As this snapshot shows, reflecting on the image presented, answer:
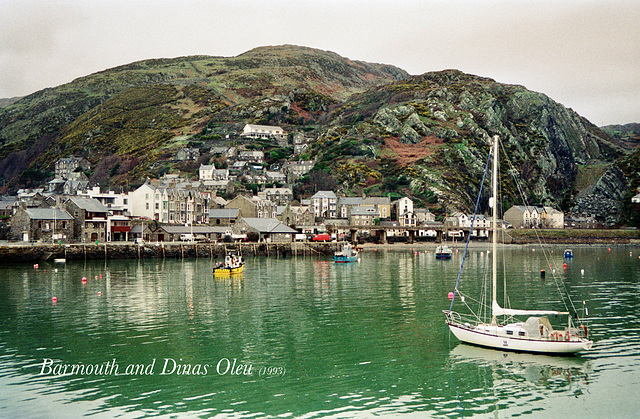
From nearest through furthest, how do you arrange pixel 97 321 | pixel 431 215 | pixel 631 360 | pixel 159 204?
pixel 631 360 < pixel 97 321 < pixel 159 204 < pixel 431 215

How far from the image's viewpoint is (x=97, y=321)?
1555 inches

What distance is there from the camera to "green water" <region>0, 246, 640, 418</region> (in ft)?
74.3

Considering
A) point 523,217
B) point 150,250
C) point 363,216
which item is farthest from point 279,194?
point 150,250

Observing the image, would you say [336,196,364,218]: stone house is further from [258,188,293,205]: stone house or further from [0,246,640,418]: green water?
[0,246,640,418]: green water

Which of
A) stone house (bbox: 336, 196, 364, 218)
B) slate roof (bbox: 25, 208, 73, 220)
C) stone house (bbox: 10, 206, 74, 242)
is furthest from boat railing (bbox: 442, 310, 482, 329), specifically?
stone house (bbox: 336, 196, 364, 218)

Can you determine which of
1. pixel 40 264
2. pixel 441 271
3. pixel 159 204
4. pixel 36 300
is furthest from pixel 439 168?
pixel 36 300

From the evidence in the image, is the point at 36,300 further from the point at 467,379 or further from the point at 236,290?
the point at 467,379

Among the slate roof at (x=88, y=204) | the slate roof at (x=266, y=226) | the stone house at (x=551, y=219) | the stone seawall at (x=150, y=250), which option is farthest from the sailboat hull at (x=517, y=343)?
the stone house at (x=551, y=219)

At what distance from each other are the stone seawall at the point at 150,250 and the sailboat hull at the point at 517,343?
7556 cm

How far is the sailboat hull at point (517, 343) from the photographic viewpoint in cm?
2847

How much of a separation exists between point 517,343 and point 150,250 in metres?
80.5

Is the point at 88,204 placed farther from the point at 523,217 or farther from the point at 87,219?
the point at 523,217

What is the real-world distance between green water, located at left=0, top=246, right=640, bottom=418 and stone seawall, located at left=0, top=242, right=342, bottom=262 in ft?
116

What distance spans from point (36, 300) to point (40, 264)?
38.4 meters
